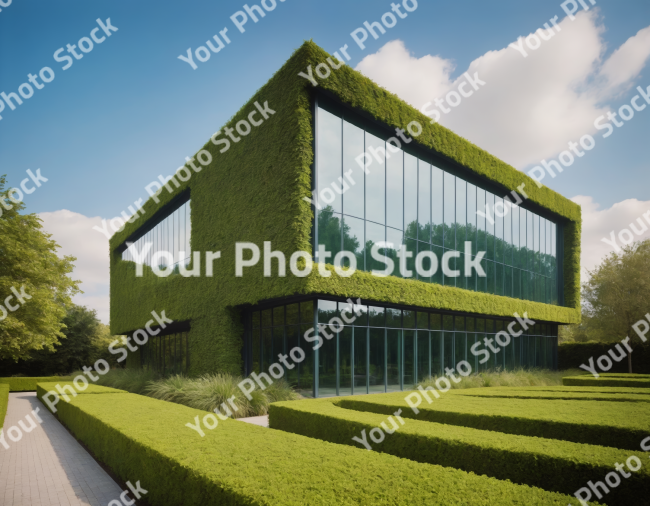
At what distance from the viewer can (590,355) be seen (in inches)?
1371

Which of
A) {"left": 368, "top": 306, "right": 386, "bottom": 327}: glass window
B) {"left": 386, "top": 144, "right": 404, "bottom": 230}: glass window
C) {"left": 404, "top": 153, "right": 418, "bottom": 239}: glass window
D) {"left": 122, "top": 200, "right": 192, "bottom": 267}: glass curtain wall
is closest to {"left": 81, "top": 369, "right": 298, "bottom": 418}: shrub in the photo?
{"left": 368, "top": 306, "right": 386, "bottom": 327}: glass window

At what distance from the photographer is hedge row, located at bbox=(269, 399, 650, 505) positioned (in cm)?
536

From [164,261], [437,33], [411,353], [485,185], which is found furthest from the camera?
[164,261]

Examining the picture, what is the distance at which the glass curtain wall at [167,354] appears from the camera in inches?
1062

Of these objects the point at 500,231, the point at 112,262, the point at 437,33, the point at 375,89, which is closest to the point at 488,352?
the point at 500,231

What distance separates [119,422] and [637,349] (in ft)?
120

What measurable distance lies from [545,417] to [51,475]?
9162 millimetres

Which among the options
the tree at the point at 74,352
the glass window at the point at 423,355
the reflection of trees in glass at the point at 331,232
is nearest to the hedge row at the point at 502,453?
the reflection of trees in glass at the point at 331,232

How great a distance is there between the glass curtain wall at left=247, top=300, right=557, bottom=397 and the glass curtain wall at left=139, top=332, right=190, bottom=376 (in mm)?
8968

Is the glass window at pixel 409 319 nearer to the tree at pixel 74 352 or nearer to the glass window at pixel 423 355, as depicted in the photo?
the glass window at pixel 423 355

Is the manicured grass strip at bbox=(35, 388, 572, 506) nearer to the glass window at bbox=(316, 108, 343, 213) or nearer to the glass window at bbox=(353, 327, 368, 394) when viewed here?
the glass window at bbox=(353, 327, 368, 394)

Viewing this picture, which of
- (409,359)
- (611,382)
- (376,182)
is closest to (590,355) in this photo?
(611,382)

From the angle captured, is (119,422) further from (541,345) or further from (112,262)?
(112,262)

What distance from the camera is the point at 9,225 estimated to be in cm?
2469
